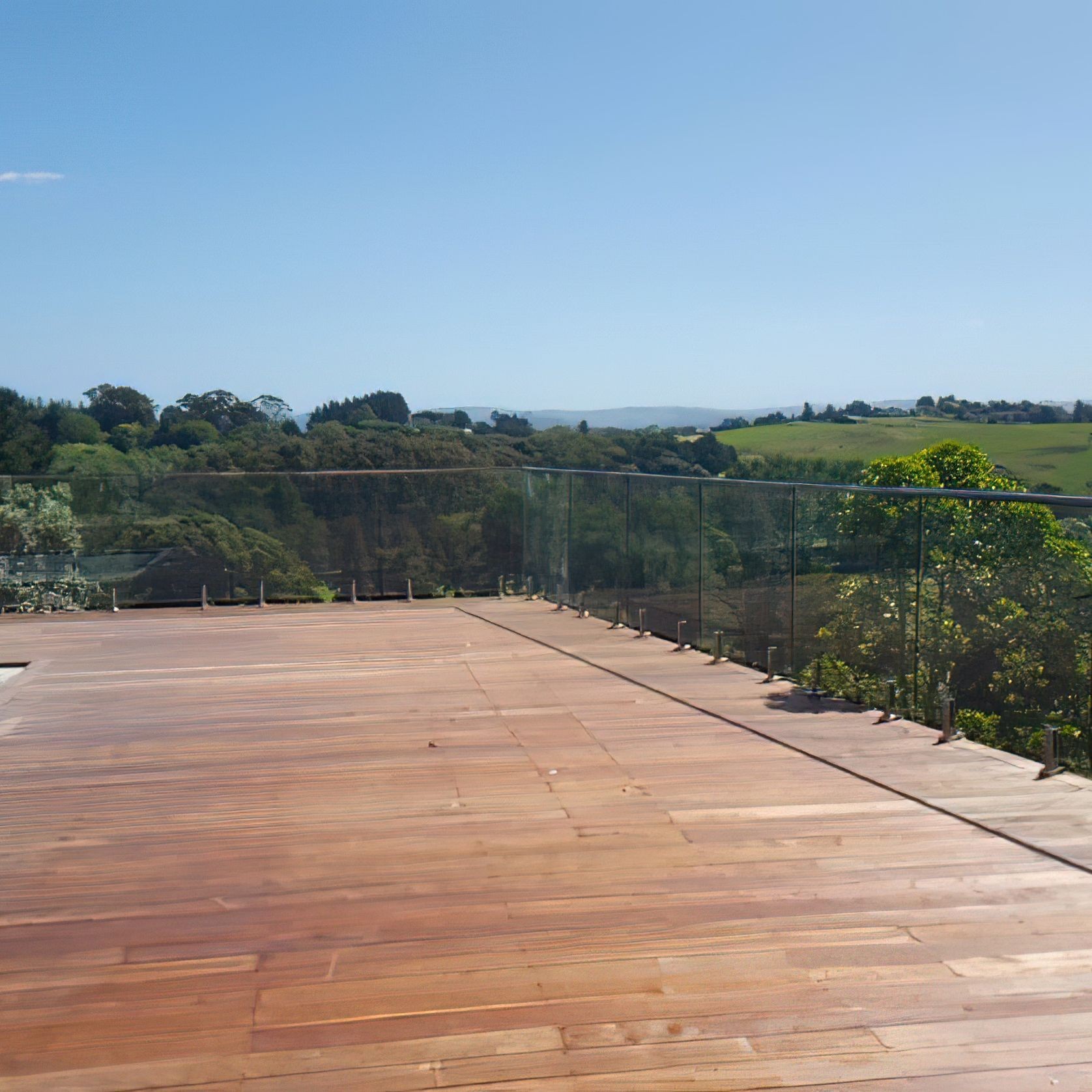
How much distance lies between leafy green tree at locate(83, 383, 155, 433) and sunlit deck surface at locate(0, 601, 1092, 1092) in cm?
4183

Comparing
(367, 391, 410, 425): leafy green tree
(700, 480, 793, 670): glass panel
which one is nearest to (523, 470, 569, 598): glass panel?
(700, 480, 793, 670): glass panel

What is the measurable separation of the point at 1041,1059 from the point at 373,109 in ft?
65.6

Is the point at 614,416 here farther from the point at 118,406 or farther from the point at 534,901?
the point at 534,901

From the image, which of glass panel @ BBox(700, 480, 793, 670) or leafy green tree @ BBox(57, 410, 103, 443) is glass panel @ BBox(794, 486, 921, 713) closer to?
glass panel @ BBox(700, 480, 793, 670)

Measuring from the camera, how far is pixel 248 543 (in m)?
9.27

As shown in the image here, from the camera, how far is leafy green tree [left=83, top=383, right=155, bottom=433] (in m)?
44.2

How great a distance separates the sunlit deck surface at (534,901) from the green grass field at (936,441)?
44.3 metres

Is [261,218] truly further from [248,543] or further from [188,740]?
[188,740]

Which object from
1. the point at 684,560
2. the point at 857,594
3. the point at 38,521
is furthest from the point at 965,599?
the point at 38,521

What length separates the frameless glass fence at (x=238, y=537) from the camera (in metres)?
9.00

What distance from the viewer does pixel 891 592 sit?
489cm

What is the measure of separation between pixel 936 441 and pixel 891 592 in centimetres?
5712

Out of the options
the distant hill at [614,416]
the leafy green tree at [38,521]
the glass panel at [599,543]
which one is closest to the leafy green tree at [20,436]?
the distant hill at [614,416]

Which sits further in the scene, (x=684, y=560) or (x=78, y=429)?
(x=78, y=429)
